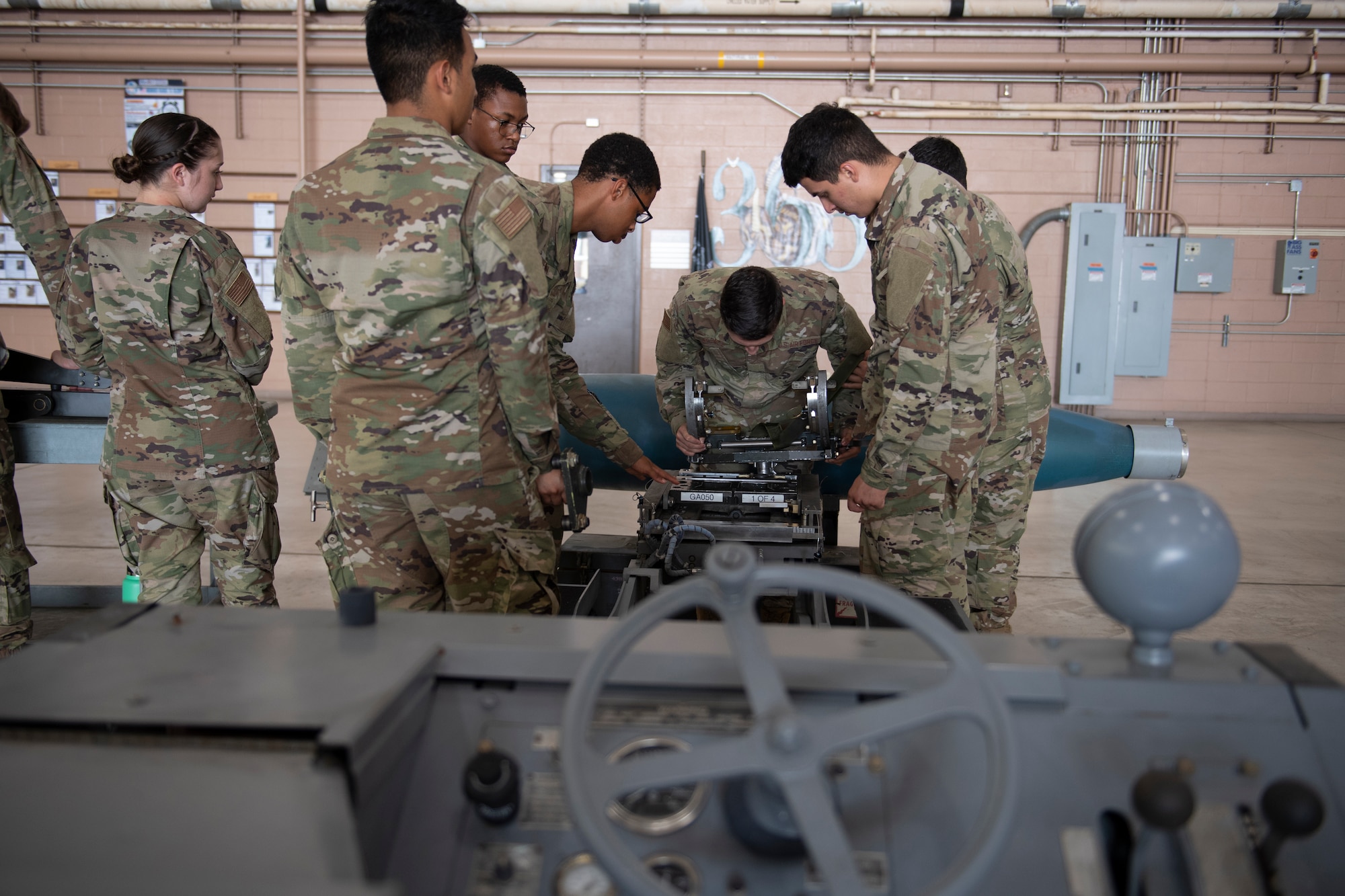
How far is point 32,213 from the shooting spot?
8.27ft

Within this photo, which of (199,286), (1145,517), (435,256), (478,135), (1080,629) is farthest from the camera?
(1080,629)

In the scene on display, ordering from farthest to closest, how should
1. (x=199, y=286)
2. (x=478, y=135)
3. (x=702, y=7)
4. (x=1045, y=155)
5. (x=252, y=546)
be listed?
(x=1045, y=155), (x=702, y=7), (x=478, y=135), (x=252, y=546), (x=199, y=286)

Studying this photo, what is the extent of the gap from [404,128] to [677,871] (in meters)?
1.42

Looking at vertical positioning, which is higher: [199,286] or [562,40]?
[562,40]

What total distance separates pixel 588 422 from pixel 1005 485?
1.33 metres

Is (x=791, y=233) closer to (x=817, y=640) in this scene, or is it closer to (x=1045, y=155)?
(x=1045, y=155)

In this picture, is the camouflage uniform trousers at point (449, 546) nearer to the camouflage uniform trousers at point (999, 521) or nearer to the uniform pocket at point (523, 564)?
the uniform pocket at point (523, 564)

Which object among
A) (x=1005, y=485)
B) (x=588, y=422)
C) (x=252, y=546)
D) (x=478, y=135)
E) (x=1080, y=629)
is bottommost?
(x=1080, y=629)

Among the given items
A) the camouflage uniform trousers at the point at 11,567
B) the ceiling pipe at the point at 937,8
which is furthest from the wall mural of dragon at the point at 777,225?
the camouflage uniform trousers at the point at 11,567

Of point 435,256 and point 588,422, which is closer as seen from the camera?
point 435,256

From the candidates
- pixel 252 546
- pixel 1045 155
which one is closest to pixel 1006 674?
pixel 252 546

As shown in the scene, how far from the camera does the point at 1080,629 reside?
10.5 ft

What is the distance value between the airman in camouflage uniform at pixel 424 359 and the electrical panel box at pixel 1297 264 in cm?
806

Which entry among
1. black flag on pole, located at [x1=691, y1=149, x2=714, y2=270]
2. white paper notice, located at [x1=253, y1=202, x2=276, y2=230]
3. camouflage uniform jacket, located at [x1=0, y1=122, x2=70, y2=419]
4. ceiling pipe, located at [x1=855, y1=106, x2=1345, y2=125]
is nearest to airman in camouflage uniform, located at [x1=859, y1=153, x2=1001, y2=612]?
camouflage uniform jacket, located at [x1=0, y1=122, x2=70, y2=419]
